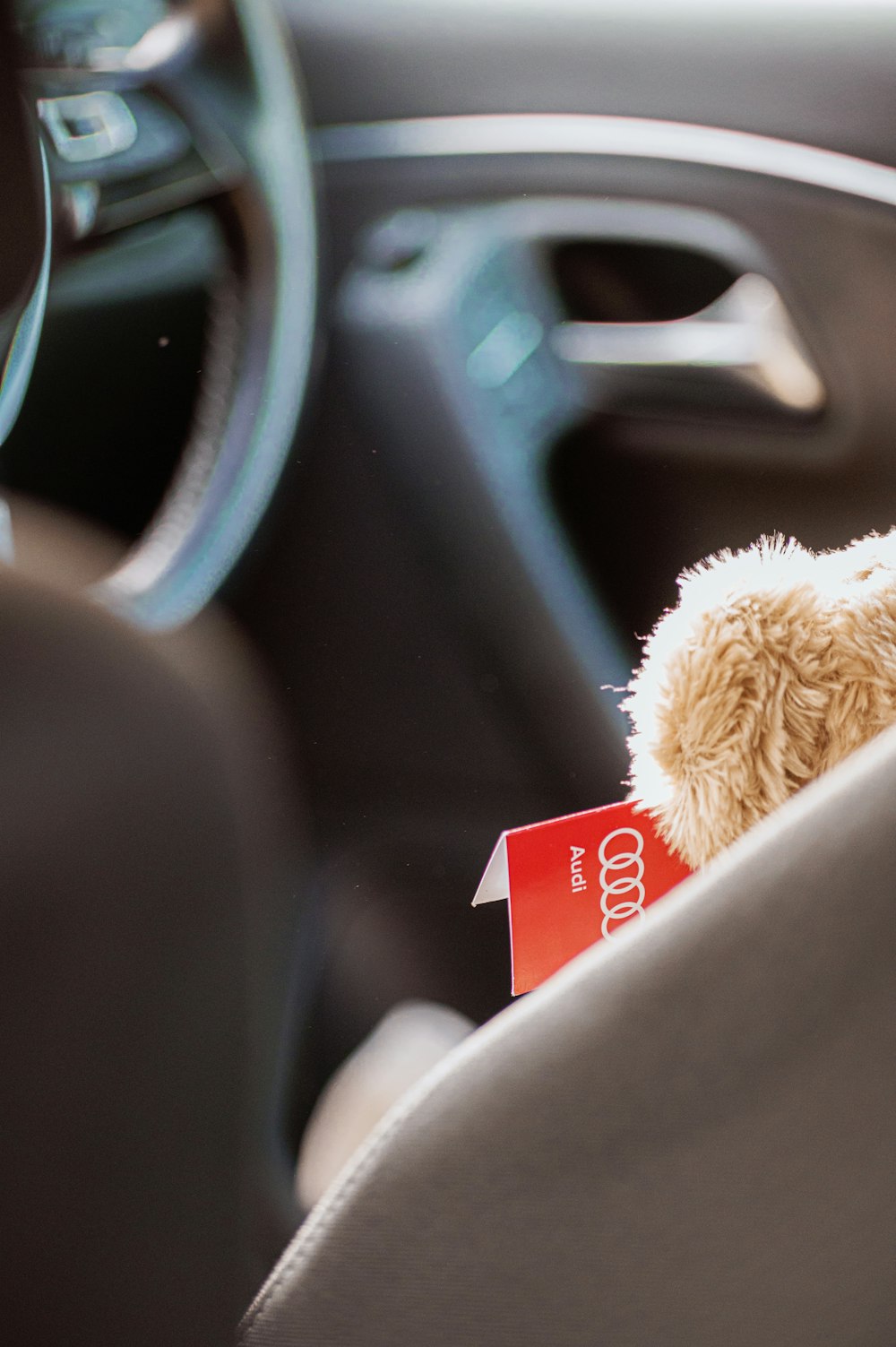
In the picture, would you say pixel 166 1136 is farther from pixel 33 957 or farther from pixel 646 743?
pixel 646 743

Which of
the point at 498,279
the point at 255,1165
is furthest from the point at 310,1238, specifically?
the point at 498,279

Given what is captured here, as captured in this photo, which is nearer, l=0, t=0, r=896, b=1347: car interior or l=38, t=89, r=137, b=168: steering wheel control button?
l=0, t=0, r=896, b=1347: car interior

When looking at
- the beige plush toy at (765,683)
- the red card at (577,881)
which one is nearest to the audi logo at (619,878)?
the red card at (577,881)

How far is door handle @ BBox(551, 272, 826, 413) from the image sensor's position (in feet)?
2.57

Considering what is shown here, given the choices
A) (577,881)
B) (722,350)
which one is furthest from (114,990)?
(722,350)

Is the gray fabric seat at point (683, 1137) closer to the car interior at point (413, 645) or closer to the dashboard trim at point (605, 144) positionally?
the car interior at point (413, 645)

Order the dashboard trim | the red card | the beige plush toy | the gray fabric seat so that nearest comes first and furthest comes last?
the gray fabric seat < the beige plush toy < the red card < the dashboard trim

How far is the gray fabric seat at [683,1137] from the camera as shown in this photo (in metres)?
0.28

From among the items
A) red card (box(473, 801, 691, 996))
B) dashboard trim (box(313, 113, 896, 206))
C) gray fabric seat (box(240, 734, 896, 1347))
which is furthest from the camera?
dashboard trim (box(313, 113, 896, 206))

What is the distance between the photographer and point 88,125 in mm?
587

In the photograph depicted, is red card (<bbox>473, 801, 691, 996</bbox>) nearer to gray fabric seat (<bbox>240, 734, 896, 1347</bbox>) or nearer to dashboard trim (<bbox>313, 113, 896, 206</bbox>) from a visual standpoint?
gray fabric seat (<bbox>240, 734, 896, 1347</bbox>)

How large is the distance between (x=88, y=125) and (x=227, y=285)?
0.11 m

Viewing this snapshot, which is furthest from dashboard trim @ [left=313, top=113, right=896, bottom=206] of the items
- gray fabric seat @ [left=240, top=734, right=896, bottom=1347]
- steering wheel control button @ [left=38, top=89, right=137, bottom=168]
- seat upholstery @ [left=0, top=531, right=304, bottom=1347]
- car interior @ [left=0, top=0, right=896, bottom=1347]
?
gray fabric seat @ [left=240, top=734, right=896, bottom=1347]

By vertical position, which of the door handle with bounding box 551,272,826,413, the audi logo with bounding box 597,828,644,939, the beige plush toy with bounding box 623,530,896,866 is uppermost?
the door handle with bounding box 551,272,826,413
